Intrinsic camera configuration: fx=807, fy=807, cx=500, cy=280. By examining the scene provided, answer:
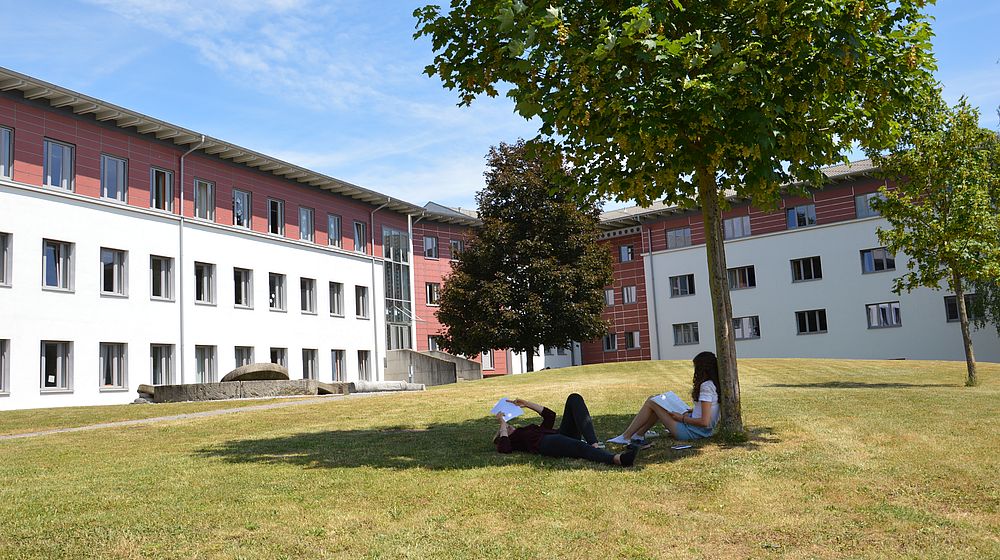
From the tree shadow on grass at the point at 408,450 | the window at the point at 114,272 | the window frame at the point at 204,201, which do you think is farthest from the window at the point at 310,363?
the tree shadow on grass at the point at 408,450

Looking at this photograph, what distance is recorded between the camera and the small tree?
71.4ft

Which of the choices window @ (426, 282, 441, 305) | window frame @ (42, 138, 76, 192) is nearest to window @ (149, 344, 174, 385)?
window frame @ (42, 138, 76, 192)

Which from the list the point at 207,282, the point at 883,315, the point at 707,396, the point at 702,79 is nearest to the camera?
the point at 702,79

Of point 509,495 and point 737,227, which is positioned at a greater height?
point 737,227

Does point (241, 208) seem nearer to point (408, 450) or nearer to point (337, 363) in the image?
point (337, 363)

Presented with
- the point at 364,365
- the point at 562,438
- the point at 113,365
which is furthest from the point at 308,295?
the point at 562,438

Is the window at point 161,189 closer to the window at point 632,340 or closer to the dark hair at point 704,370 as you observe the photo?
the dark hair at point 704,370

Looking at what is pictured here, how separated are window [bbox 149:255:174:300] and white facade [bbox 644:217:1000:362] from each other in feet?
110

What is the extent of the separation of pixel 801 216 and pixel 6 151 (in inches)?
1661

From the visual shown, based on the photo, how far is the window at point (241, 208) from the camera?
3775cm

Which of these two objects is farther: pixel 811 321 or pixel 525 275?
pixel 811 321

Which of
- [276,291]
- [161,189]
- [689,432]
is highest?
[161,189]

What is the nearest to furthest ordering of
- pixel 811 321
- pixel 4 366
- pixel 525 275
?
pixel 4 366 → pixel 525 275 → pixel 811 321

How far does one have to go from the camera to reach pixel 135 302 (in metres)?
31.7
